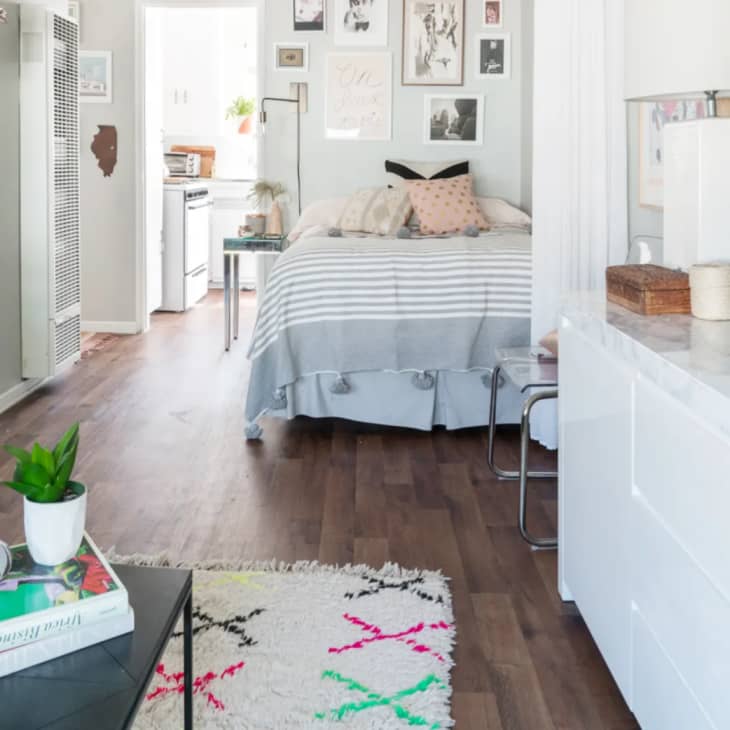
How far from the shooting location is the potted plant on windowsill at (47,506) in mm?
1437

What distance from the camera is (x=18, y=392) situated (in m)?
4.65

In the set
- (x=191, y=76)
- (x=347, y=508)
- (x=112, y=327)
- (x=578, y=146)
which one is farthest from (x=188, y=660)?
(x=191, y=76)

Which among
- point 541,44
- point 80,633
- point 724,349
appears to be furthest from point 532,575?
point 541,44

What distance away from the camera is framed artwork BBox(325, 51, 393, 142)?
6105 millimetres

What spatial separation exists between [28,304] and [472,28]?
3.14 metres

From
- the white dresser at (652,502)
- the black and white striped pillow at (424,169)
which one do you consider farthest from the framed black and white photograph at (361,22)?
the white dresser at (652,502)

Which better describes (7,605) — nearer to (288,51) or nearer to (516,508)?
(516,508)

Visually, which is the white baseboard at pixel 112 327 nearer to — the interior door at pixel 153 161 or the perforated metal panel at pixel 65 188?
the interior door at pixel 153 161

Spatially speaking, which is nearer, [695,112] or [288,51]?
[695,112]

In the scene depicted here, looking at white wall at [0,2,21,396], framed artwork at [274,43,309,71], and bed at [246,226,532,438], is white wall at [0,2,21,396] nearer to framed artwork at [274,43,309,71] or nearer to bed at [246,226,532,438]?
bed at [246,226,532,438]

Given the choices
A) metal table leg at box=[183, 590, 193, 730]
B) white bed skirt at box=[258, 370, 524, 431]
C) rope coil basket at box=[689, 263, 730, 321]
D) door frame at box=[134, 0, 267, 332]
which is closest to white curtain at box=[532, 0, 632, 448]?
white bed skirt at box=[258, 370, 524, 431]

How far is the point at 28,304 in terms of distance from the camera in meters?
4.70

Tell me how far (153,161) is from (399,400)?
341 centimetres

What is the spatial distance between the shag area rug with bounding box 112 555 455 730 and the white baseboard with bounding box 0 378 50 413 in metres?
2.04
